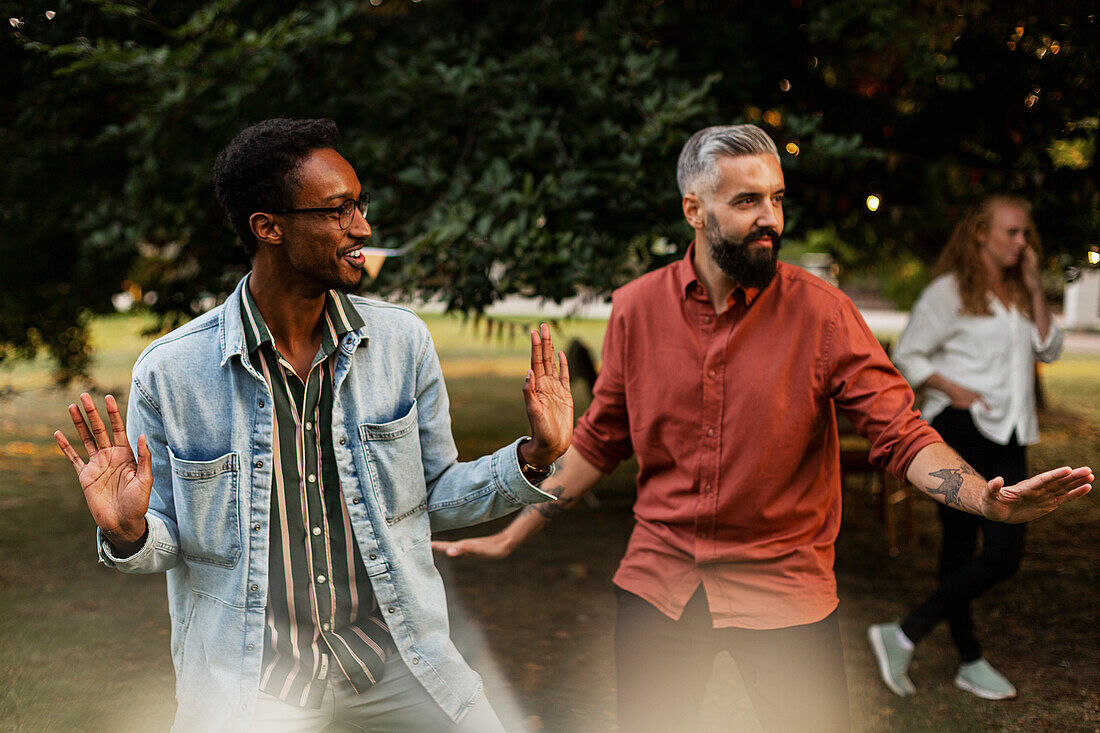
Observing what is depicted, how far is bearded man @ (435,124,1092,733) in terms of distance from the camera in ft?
9.05

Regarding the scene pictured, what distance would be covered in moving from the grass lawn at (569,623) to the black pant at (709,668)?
203 cm

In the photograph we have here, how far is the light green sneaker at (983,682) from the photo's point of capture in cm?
490

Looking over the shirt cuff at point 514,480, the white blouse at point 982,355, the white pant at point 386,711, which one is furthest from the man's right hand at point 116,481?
the white blouse at point 982,355

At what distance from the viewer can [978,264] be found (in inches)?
193

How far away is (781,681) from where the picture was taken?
8.96 ft

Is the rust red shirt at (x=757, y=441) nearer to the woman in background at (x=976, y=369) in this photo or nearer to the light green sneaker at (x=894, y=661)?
the woman in background at (x=976, y=369)

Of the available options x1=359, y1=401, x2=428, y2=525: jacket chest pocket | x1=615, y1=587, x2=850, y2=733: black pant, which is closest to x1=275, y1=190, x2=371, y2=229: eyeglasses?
x1=359, y1=401, x2=428, y2=525: jacket chest pocket

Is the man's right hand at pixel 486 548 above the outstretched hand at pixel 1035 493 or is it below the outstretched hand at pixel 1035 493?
below

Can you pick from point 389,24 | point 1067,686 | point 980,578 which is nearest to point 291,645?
point 980,578

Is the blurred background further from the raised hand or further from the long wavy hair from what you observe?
the raised hand

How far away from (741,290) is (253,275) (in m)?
1.38

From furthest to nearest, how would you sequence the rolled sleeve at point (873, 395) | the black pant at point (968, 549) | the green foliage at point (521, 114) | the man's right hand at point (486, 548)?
the green foliage at point (521, 114) < the black pant at point (968, 549) < the man's right hand at point (486, 548) < the rolled sleeve at point (873, 395)

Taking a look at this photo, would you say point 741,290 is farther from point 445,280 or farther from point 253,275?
point 445,280

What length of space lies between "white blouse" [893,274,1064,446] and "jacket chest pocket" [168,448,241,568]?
140 inches
